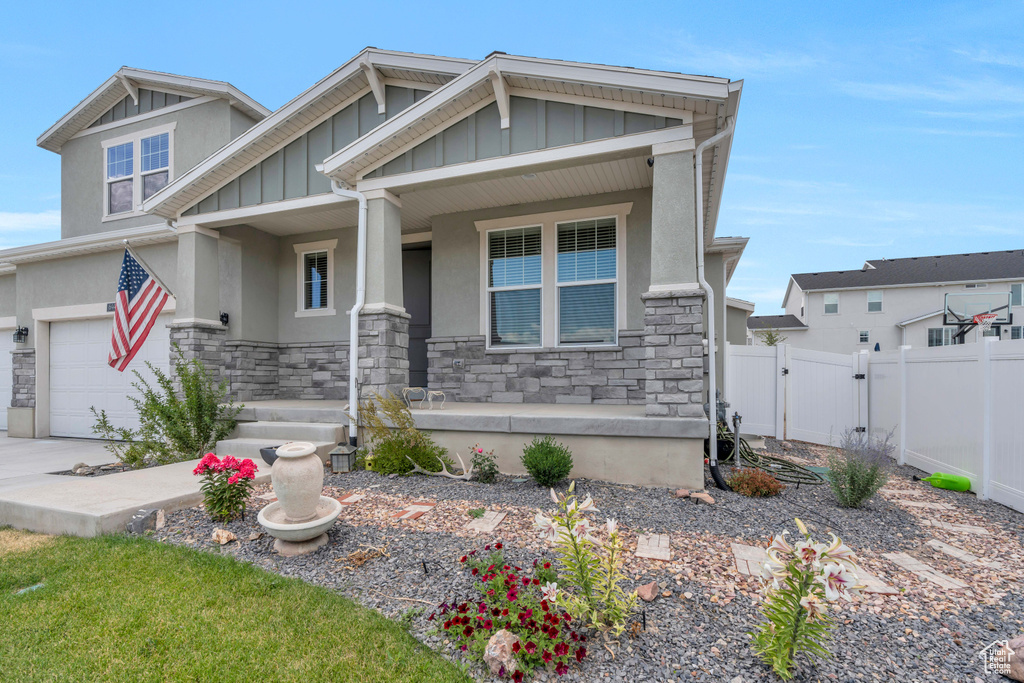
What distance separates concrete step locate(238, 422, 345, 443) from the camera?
6.36 meters

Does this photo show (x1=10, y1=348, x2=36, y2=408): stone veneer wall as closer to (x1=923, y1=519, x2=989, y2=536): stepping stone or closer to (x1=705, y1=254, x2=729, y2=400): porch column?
(x1=705, y1=254, x2=729, y2=400): porch column

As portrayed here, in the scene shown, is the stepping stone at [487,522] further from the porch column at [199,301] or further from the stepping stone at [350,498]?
the porch column at [199,301]

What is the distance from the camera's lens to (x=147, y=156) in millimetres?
9500

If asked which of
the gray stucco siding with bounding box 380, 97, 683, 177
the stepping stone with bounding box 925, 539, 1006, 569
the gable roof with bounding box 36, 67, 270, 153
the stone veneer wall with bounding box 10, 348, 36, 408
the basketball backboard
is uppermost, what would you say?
the gable roof with bounding box 36, 67, 270, 153

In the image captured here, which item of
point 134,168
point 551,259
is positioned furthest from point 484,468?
point 134,168

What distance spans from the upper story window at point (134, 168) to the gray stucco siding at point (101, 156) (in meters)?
0.13

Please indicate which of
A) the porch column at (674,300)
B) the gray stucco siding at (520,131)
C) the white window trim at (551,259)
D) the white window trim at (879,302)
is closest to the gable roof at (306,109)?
the gray stucco siding at (520,131)

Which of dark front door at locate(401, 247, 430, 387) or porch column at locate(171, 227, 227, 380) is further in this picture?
dark front door at locate(401, 247, 430, 387)

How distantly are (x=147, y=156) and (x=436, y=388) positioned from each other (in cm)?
746

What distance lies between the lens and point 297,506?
3357 mm

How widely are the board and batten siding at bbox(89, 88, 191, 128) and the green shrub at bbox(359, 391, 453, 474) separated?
313 inches

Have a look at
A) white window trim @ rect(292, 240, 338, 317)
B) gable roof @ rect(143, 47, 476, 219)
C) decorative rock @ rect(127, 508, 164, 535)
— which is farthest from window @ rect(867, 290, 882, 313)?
decorative rock @ rect(127, 508, 164, 535)

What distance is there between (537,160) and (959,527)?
17.0ft

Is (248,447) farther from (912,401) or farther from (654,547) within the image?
(912,401)
